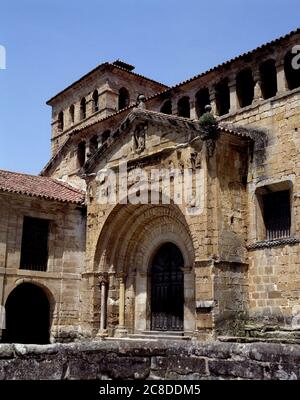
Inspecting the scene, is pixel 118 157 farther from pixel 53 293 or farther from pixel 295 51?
pixel 295 51

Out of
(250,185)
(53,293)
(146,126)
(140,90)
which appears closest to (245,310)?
(250,185)

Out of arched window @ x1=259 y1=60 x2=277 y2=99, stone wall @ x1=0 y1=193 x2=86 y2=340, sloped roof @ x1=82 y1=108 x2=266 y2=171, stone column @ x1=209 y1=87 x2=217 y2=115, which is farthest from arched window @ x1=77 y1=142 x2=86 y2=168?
arched window @ x1=259 y1=60 x2=277 y2=99

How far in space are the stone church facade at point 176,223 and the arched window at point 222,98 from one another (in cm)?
5

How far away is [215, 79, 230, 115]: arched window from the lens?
1619 cm

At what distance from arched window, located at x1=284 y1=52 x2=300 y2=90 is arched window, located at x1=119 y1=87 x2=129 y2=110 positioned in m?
13.0

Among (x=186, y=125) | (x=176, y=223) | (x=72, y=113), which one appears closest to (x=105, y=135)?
(x=176, y=223)

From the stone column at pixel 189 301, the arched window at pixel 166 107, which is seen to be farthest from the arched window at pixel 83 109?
the stone column at pixel 189 301

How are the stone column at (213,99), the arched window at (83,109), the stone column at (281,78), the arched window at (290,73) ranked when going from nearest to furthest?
1. the stone column at (281,78)
2. the arched window at (290,73)
3. the stone column at (213,99)
4. the arched window at (83,109)

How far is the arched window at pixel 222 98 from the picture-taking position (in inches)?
637

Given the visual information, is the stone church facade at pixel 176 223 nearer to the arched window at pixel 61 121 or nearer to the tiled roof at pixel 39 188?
the tiled roof at pixel 39 188

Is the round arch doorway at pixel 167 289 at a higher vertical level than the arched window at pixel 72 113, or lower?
lower

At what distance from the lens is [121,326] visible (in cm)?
1669

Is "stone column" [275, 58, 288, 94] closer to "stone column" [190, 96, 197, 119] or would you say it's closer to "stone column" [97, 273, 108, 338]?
"stone column" [190, 96, 197, 119]

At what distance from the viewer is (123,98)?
26406 millimetres
